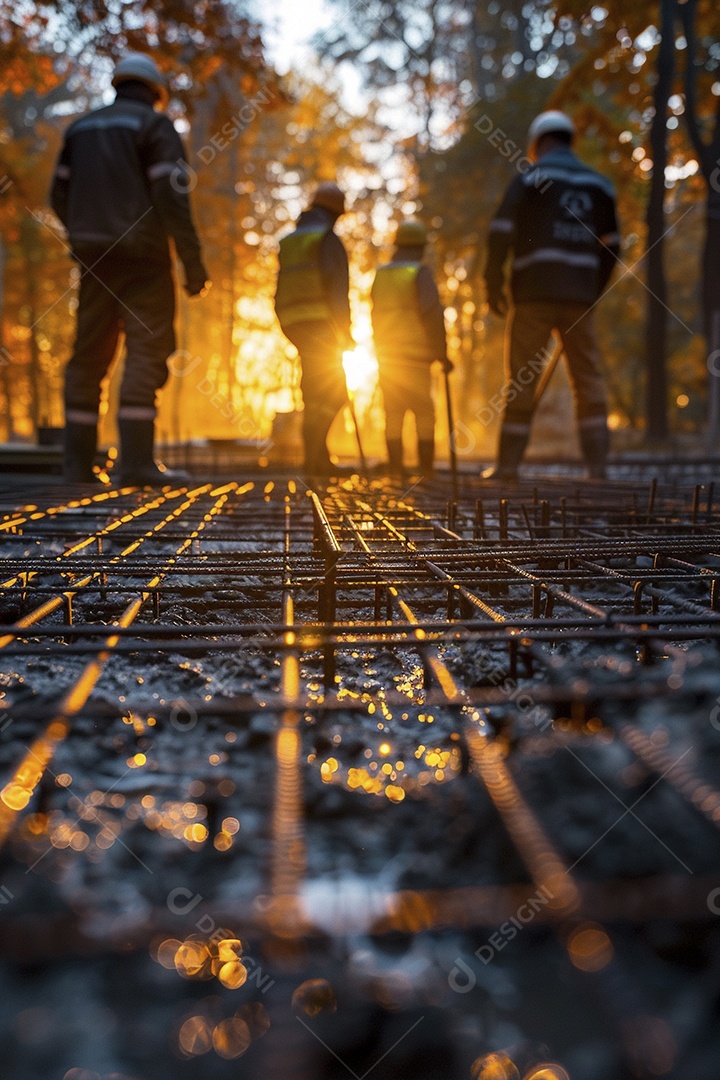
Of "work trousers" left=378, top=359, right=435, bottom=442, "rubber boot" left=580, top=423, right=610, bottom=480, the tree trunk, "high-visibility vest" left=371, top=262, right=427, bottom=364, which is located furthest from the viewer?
the tree trunk

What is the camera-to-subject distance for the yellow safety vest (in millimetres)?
6695

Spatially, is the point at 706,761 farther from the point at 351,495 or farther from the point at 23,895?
the point at 351,495

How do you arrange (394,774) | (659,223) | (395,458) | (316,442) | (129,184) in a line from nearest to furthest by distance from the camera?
(394,774)
(129,184)
(316,442)
(395,458)
(659,223)

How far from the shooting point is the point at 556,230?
538cm

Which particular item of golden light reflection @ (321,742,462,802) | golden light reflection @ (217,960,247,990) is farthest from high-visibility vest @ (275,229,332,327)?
Result: golden light reflection @ (217,960,247,990)

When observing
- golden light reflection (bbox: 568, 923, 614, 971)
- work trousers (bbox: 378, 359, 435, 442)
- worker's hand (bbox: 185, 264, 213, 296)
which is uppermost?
worker's hand (bbox: 185, 264, 213, 296)

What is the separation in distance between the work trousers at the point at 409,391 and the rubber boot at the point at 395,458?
0.20 metres

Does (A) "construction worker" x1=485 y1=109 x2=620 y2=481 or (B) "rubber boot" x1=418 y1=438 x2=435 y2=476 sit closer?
(A) "construction worker" x1=485 y1=109 x2=620 y2=481

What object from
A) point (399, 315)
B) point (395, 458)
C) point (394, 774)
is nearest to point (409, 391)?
point (399, 315)

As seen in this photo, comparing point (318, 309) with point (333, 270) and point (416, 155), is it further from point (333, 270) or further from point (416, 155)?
point (416, 155)

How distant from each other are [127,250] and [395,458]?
8.26 feet

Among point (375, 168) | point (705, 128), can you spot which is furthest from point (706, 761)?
point (375, 168)

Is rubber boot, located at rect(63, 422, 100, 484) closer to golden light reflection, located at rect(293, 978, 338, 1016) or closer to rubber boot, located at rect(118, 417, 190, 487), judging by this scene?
rubber boot, located at rect(118, 417, 190, 487)

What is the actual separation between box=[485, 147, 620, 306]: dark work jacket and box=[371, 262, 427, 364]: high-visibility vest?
1.19 metres
